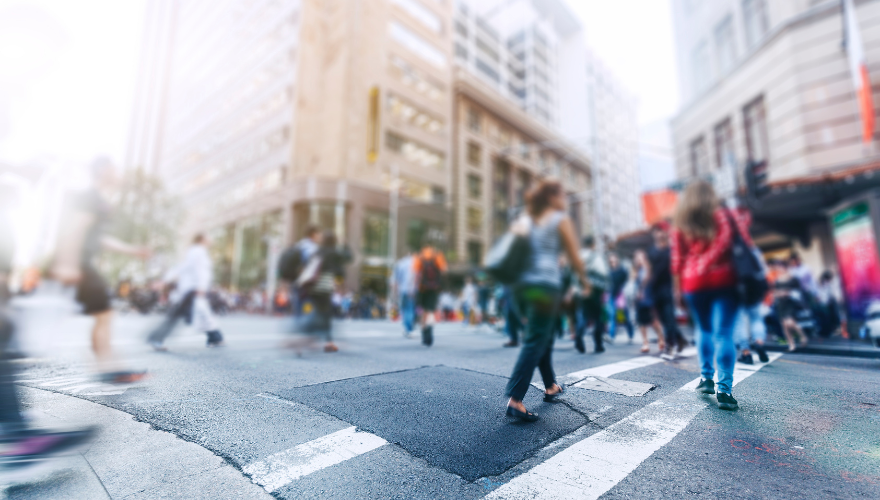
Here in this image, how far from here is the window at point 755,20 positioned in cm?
1635

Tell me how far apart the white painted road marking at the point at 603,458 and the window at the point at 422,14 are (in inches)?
1501

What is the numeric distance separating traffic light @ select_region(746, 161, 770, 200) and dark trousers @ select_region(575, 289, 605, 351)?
19.2ft

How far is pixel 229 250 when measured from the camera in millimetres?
37062

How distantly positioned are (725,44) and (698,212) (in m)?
20.5

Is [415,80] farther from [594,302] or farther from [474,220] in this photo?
[594,302]

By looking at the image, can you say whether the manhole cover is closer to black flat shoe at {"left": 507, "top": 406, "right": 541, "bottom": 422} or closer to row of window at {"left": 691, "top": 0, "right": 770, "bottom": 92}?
black flat shoe at {"left": 507, "top": 406, "right": 541, "bottom": 422}

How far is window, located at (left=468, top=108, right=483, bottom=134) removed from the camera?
38.9 m

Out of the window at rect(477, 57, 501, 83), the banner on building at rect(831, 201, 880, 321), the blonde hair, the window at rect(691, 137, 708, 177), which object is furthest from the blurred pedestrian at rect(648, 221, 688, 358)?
the window at rect(477, 57, 501, 83)

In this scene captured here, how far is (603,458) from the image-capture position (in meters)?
2.28

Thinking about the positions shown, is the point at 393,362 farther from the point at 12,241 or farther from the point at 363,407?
the point at 12,241

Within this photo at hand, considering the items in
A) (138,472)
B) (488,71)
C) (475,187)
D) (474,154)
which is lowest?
(138,472)

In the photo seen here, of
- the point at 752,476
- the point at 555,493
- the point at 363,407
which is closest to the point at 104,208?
the point at 363,407

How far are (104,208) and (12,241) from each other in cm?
121

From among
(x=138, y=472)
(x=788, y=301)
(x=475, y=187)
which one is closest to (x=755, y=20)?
(x=788, y=301)
